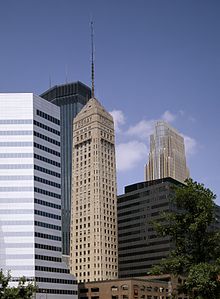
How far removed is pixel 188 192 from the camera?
65250mm

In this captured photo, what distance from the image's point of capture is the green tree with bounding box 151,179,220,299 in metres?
61.2

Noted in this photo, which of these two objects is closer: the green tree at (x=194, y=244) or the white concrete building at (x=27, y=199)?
the green tree at (x=194, y=244)

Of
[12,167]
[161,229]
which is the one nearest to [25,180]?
[12,167]

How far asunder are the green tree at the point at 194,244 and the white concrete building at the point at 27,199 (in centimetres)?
12542

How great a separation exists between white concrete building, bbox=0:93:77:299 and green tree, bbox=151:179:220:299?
125 meters

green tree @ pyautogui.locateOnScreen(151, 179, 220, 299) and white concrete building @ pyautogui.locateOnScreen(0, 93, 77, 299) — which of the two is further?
white concrete building @ pyautogui.locateOnScreen(0, 93, 77, 299)

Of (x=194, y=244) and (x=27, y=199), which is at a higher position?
(x=27, y=199)

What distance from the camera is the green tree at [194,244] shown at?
201 feet

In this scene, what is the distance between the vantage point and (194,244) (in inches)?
2517

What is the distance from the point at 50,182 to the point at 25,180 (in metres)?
11.6

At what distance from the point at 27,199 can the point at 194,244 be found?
129932 mm

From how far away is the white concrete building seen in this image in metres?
186

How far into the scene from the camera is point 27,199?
189 m

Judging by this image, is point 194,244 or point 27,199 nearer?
point 194,244
